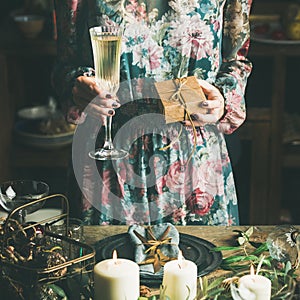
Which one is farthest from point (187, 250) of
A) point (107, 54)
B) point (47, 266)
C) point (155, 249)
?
point (107, 54)

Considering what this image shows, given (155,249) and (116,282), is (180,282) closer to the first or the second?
(116,282)

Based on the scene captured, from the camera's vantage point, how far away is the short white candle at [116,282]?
61.7 inches

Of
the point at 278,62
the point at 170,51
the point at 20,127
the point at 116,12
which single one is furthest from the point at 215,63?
the point at 20,127

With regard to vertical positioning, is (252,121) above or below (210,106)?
below

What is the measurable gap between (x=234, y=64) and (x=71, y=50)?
1.46 ft

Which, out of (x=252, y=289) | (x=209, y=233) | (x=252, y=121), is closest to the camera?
(x=252, y=289)

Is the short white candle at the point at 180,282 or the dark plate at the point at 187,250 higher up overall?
the short white candle at the point at 180,282

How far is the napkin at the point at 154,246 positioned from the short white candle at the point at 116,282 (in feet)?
0.51

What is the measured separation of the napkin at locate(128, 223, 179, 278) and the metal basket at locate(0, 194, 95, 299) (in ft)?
0.40


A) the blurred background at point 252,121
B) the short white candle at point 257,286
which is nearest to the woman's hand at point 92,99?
the short white candle at point 257,286

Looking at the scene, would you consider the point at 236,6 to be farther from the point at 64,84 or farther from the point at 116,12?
the point at 64,84

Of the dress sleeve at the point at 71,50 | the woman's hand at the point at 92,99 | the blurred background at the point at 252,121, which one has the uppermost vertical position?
the dress sleeve at the point at 71,50

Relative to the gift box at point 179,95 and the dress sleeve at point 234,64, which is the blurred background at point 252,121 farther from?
the gift box at point 179,95

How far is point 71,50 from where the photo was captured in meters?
2.26
